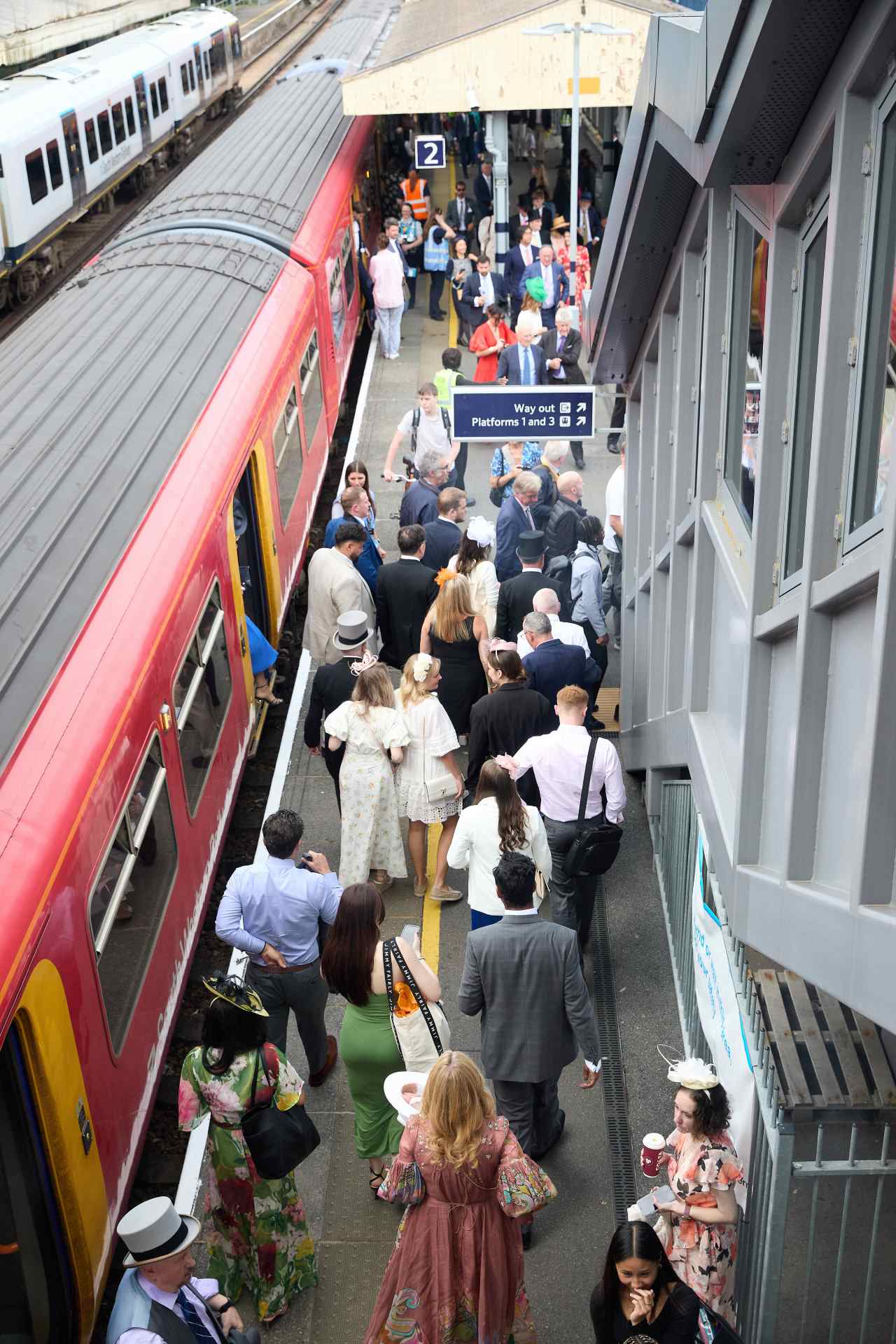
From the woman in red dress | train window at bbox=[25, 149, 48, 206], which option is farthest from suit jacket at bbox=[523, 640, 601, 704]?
train window at bbox=[25, 149, 48, 206]

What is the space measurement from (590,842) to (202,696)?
2262mm

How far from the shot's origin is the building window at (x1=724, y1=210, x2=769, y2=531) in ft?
15.1

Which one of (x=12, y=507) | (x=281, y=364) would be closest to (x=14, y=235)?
(x=281, y=364)

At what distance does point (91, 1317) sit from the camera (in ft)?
15.6

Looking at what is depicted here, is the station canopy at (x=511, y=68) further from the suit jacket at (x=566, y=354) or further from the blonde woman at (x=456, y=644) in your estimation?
the blonde woman at (x=456, y=644)

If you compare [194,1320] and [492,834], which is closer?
[194,1320]

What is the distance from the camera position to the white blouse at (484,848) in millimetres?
6031

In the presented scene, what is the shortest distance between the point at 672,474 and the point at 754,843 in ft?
8.61

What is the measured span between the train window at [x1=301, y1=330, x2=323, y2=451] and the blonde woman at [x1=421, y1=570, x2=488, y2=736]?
12.1ft

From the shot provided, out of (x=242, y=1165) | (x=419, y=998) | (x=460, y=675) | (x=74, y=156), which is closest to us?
(x=242, y=1165)

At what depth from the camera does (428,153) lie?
17422mm

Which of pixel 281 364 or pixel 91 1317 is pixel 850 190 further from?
pixel 281 364

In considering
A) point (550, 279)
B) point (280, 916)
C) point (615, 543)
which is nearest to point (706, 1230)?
point (280, 916)

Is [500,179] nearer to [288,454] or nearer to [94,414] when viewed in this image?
[288,454]
